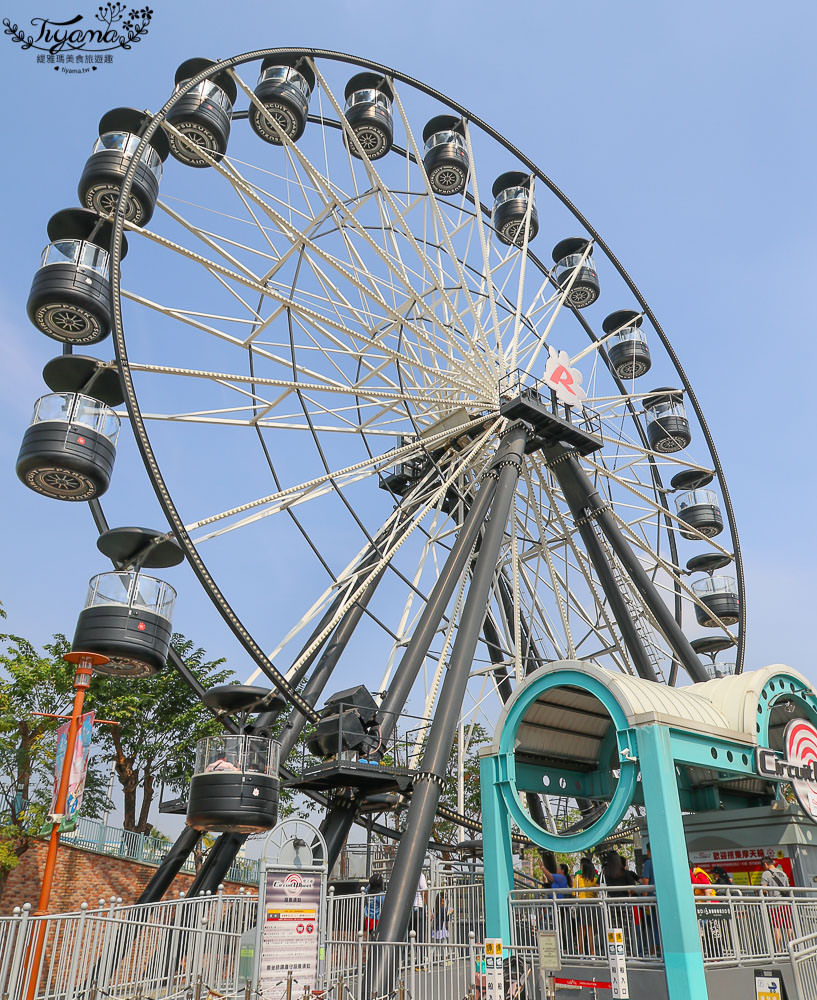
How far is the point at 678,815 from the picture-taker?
9312mm

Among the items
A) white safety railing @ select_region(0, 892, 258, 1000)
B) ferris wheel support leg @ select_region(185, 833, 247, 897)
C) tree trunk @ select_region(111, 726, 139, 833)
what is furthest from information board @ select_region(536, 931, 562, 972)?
tree trunk @ select_region(111, 726, 139, 833)

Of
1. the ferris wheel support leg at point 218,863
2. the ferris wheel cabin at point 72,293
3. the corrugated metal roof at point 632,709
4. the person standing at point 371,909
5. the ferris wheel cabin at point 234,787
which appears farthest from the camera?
the ferris wheel cabin at point 72,293

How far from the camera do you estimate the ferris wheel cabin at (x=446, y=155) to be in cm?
2070

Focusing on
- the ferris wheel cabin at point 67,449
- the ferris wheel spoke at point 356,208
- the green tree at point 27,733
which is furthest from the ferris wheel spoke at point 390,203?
the green tree at point 27,733

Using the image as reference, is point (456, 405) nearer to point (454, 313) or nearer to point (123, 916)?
point (454, 313)

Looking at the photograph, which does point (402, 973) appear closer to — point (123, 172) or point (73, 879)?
point (123, 172)

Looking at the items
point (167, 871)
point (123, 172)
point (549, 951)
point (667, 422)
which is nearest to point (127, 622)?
point (167, 871)

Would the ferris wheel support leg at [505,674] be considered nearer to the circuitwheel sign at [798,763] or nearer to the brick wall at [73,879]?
the circuitwheel sign at [798,763]

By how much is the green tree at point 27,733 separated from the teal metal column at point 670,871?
2118 cm

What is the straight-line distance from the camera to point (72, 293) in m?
13.1

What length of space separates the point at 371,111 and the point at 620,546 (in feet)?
38.0

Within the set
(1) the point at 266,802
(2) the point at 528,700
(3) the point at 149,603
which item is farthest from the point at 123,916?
(2) the point at 528,700

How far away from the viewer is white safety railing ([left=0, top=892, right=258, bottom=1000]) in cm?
820

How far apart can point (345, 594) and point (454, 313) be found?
6743 millimetres
